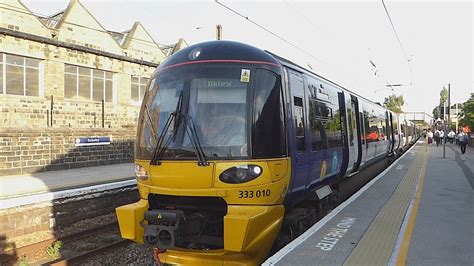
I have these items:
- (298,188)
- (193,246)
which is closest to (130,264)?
(193,246)

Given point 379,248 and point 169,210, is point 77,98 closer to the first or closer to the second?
point 169,210

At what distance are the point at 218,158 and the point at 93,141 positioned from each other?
14.6 meters

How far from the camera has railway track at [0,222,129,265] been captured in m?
6.66

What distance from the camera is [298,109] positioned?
220 inches

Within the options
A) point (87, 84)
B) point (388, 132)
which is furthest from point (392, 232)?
point (87, 84)

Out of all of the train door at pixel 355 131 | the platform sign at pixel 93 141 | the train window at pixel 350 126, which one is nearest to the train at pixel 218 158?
the train window at pixel 350 126

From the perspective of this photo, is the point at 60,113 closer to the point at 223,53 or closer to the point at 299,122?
the point at 223,53

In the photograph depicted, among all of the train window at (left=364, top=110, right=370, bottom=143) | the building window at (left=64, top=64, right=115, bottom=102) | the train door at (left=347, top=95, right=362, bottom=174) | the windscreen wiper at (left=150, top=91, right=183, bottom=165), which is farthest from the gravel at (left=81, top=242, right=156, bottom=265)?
the building window at (left=64, top=64, right=115, bottom=102)

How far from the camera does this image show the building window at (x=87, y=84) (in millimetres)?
19906

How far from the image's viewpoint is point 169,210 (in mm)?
4738

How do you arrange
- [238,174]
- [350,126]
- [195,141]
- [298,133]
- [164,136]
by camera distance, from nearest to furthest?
1. [238,174]
2. [195,141]
3. [164,136]
4. [298,133]
5. [350,126]

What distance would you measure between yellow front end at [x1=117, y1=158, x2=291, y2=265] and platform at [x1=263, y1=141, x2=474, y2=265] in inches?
12.9

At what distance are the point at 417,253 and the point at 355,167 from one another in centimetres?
477

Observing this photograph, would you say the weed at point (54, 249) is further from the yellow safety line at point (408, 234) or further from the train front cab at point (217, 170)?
the yellow safety line at point (408, 234)
